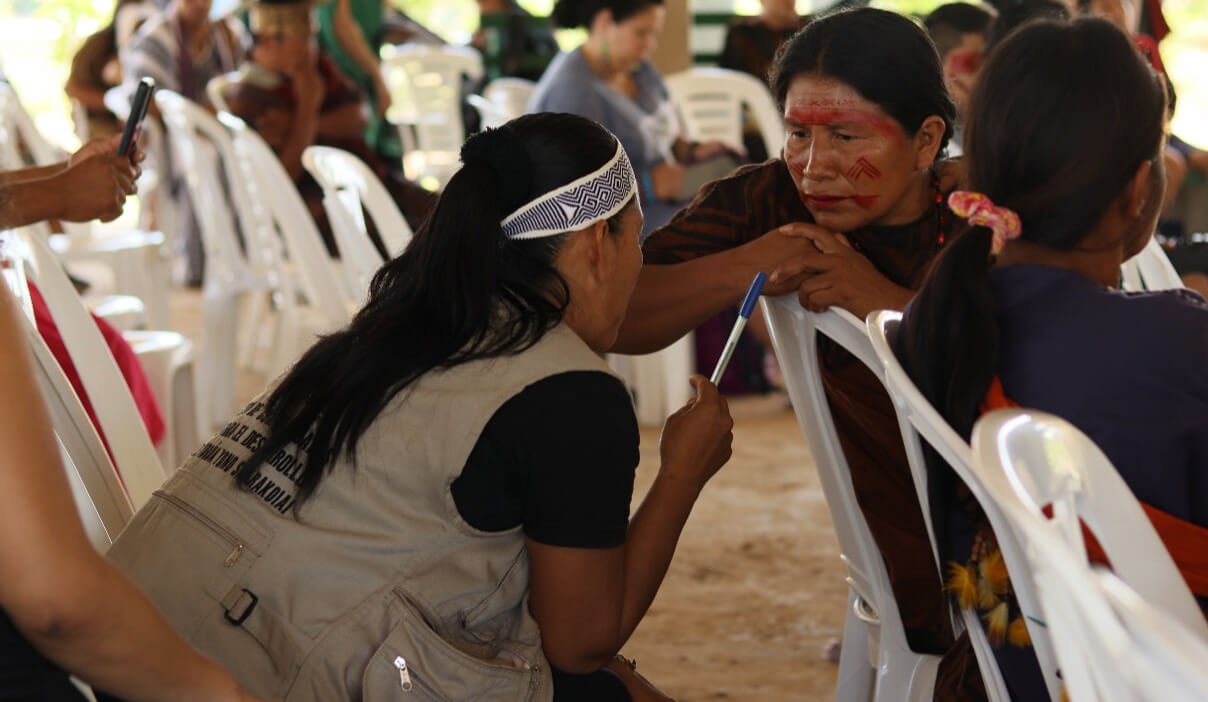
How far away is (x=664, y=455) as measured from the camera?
4.25 ft

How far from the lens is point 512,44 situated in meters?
5.95

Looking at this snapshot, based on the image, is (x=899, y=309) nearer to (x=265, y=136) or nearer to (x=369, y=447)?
(x=369, y=447)

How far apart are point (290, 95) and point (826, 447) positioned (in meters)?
3.32

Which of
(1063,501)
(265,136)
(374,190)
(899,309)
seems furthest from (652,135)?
(1063,501)

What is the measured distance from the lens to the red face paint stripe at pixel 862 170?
149 centimetres

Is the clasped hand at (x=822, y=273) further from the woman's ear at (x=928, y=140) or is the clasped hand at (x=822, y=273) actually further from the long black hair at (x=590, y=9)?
the long black hair at (x=590, y=9)

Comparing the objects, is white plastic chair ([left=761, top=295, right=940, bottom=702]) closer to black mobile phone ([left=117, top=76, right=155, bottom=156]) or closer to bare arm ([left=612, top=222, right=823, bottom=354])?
bare arm ([left=612, top=222, right=823, bottom=354])

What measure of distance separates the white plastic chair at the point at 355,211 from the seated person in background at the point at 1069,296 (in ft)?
4.55

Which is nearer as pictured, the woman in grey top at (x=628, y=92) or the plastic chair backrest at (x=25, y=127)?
the plastic chair backrest at (x=25, y=127)

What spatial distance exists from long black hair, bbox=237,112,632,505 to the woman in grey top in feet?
8.35

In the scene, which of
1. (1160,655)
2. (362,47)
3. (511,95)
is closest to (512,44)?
(362,47)

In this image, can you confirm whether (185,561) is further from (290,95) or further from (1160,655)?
(290,95)

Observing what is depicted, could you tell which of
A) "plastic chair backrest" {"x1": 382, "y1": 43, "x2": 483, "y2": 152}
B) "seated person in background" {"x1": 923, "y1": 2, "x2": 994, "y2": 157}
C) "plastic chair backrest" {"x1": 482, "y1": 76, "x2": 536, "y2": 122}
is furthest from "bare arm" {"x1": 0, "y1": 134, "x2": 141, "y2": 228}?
"plastic chair backrest" {"x1": 382, "y1": 43, "x2": 483, "y2": 152}

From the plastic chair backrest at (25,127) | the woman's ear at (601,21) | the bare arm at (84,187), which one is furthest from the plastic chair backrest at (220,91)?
the bare arm at (84,187)
